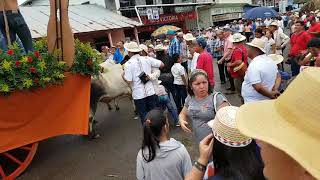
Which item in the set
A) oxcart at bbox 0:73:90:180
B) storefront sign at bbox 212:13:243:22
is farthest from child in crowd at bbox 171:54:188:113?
storefront sign at bbox 212:13:243:22

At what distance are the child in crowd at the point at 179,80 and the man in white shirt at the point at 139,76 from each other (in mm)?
883

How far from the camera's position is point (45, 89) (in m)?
4.83

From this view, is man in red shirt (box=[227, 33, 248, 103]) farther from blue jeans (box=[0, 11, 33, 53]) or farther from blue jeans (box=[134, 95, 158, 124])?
blue jeans (box=[0, 11, 33, 53])

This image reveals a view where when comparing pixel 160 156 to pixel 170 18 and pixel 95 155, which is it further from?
pixel 170 18

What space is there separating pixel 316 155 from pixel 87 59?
180 inches

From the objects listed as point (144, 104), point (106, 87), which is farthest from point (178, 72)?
point (106, 87)

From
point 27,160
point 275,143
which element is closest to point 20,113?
point 27,160

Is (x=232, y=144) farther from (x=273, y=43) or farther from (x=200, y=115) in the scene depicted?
(x=273, y=43)

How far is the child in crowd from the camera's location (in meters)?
6.72

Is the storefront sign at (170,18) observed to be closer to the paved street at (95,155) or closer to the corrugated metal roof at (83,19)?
the corrugated metal roof at (83,19)

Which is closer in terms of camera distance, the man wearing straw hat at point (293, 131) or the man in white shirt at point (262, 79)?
the man wearing straw hat at point (293, 131)

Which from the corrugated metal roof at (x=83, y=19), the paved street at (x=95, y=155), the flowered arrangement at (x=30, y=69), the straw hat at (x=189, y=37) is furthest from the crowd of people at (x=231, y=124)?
the corrugated metal roof at (x=83, y=19)

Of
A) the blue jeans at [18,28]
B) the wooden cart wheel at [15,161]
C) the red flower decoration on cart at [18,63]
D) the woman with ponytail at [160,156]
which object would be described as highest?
the blue jeans at [18,28]

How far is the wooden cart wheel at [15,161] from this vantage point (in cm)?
511
